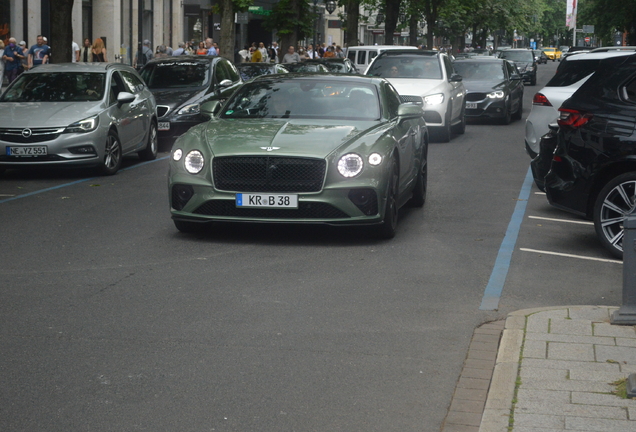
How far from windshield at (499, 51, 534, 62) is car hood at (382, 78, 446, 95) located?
38.3 metres

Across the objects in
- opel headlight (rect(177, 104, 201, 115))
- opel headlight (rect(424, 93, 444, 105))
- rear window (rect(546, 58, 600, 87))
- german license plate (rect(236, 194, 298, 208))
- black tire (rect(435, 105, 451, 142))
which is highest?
rear window (rect(546, 58, 600, 87))

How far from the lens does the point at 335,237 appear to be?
31.6 ft

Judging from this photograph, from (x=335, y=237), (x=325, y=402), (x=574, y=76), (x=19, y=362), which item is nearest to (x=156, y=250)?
(x=335, y=237)

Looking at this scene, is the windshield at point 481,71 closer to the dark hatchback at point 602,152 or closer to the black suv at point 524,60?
the dark hatchback at point 602,152

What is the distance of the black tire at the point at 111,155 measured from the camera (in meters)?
14.6

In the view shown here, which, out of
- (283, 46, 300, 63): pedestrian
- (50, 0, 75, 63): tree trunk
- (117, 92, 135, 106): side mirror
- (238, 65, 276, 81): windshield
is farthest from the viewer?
(283, 46, 300, 63): pedestrian

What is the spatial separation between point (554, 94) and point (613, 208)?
15.0 ft

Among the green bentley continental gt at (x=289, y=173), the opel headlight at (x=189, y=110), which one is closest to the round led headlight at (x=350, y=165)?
the green bentley continental gt at (x=289, y=173)

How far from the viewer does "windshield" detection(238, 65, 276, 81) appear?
23.2 metres

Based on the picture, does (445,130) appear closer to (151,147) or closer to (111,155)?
(151,147)

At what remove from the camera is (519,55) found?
59719 mm

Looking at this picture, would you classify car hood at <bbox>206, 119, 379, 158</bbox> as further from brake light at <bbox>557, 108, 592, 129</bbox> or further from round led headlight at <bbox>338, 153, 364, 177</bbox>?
brake light at <bbox>557, 108, 592, 129</bbox>

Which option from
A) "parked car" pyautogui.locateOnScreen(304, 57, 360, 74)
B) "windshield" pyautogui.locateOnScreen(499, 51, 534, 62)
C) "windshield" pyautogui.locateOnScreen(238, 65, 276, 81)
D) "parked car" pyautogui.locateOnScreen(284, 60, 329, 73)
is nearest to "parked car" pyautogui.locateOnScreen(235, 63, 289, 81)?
"windshield" pyautogui.locateOnScreen(238, 65, 276, 81)

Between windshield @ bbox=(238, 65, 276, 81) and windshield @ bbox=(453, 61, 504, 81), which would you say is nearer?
windshield @ bbox=(238, 65, 276, 81)
